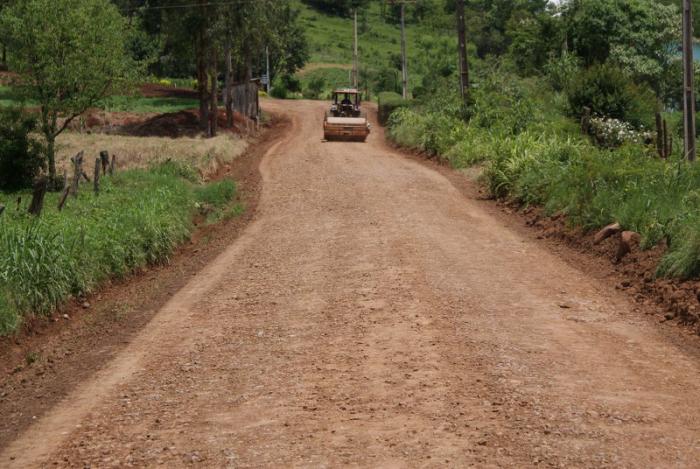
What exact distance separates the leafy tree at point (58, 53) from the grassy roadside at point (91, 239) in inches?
337

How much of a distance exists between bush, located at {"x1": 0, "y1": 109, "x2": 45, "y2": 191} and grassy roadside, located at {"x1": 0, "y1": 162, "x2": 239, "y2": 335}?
7.93 m

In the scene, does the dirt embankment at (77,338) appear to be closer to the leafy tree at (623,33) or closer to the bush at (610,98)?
the bush at (610,98)

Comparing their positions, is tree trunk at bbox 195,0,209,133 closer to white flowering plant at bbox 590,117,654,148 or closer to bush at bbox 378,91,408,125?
bush at bbox 378,91,408,125

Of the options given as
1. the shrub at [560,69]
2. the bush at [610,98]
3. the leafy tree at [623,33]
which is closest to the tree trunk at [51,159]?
the bush at [610,98]

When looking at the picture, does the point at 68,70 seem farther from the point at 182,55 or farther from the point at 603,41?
the point at 603,41

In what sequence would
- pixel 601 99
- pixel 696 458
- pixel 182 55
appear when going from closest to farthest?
1. pixel 696 458
2. pixel 601 99
3. pixel 182 55

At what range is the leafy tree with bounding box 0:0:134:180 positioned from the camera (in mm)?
30766

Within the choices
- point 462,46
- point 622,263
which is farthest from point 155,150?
point 622,263

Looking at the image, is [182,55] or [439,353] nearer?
[439,353]

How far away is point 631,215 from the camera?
1545 cm

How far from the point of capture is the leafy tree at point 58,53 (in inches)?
1211

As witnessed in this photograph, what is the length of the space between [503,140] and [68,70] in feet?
47.6

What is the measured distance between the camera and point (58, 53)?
31.5 m

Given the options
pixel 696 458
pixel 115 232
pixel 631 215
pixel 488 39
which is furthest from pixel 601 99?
pixel 488 39
